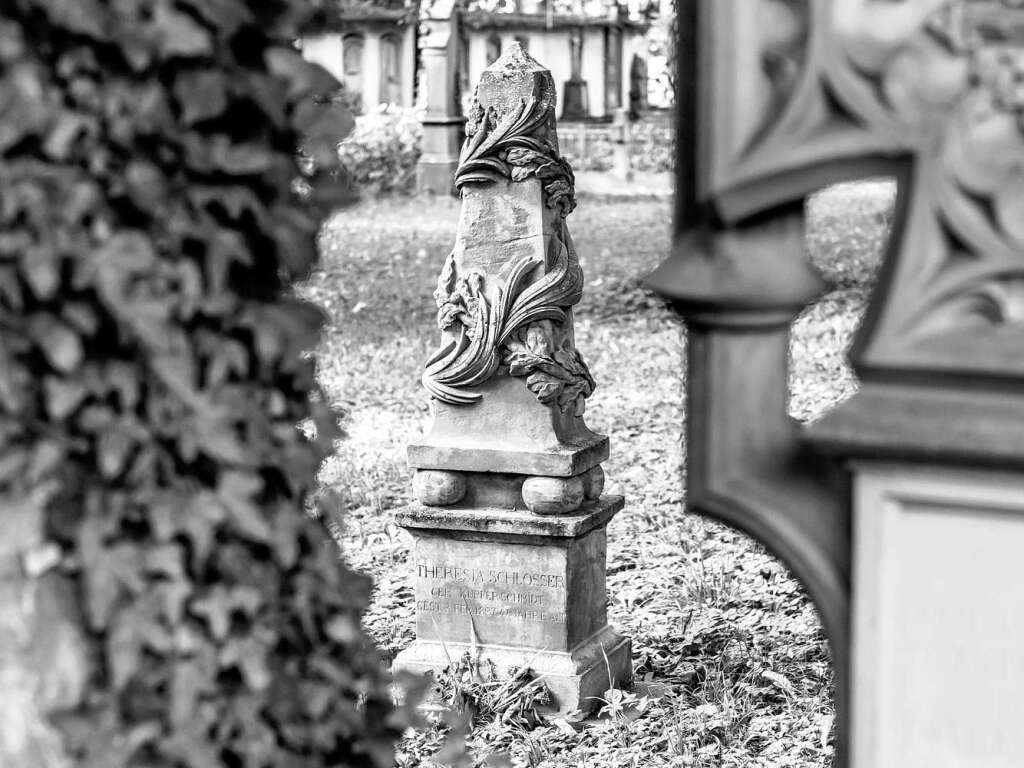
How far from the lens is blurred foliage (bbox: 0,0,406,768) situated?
6.00ft

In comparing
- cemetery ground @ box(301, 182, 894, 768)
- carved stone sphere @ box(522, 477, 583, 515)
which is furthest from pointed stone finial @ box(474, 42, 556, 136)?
cemetery ground @ box(301, 182, 894, 768)

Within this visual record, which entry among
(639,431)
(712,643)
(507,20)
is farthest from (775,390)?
(507,20)

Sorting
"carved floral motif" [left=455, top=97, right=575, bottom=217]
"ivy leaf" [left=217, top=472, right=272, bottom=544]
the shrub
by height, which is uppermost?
the shrub

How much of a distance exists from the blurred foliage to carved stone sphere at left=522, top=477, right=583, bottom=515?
3155 millimetres

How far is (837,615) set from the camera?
2211 mm

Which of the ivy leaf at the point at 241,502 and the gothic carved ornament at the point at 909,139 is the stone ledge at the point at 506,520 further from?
the ivy leaf at the point at 241,502

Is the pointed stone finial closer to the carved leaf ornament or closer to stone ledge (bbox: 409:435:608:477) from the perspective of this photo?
the carved leaf ornament

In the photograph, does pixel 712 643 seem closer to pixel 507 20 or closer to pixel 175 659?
pixel 175 659

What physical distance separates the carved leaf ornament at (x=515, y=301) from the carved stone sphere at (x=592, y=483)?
301 mm

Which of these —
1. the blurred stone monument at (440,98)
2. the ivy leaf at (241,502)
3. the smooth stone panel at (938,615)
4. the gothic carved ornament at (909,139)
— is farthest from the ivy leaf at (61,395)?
the blurred stone monument at (440,98)

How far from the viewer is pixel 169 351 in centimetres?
188

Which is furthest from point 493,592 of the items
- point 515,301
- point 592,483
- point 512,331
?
point 515,301

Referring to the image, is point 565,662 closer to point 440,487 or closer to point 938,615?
point 440,487

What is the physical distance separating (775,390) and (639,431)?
24.4 feet
